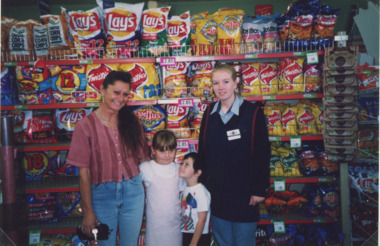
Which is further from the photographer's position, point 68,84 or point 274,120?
point 274,120

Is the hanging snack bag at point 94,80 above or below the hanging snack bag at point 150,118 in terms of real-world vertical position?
above

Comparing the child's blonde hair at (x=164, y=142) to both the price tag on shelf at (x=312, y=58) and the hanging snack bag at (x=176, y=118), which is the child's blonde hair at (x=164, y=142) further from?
the price tag on shelf at (x=312, y=58)

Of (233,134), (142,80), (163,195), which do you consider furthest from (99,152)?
(142,80)

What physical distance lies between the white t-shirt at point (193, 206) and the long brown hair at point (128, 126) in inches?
19.6

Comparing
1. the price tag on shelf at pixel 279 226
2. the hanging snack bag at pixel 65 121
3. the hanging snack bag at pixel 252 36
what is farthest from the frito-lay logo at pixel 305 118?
the hanging snack bag at pixel 65 121

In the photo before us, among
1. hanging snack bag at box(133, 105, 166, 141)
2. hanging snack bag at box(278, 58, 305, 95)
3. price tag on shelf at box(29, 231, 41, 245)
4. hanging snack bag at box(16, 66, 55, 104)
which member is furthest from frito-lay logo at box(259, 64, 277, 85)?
price tag on shelf at box(29, 231, 41, 245)

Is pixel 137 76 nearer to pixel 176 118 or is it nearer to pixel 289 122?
pixel 176 118

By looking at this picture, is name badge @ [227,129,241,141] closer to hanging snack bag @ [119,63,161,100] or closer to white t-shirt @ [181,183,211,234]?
white t-shirt @ [181,183,211,234]

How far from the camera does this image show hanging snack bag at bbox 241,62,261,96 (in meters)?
2.80

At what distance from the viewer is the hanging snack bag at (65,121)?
2926 mm

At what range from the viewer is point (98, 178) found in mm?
1699

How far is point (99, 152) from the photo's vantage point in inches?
67.1

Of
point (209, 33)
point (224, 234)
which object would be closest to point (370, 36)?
point (209, 33)

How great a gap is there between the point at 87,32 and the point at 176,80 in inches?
40.9
